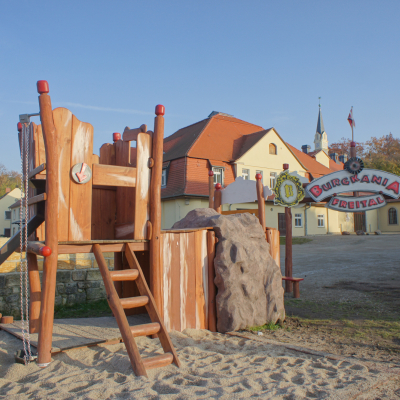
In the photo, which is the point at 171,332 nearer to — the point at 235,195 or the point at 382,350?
the point at 382,350

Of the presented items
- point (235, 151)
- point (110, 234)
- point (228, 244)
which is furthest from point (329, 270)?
point (235, 151)

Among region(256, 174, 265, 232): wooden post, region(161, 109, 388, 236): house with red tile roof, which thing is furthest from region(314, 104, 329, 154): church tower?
region(256, 174, 265, 232): wooden post

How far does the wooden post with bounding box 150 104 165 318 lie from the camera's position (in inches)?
200

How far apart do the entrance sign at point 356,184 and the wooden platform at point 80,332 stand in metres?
5.59

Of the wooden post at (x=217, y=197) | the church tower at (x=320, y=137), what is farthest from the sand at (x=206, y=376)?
the church tower at (x=320, y=137)

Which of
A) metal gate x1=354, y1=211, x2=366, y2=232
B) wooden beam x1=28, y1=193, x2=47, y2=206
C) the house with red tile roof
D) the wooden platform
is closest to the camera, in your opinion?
wooden beam x1=28, y1=193, x2=47, y2=206

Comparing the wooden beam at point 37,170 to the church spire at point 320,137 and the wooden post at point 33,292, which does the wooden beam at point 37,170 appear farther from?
the church spire at point 320,137

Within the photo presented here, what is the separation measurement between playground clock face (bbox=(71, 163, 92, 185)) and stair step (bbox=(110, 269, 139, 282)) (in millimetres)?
1095

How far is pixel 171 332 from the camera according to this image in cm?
527

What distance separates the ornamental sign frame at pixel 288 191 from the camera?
9.38 m

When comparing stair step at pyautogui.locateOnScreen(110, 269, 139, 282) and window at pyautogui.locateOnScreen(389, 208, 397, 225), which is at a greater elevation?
window at pyautogui.locateOnScreen(389, 208, 397, 225)

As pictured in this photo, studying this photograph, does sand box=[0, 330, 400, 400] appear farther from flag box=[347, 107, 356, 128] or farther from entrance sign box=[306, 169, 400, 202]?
flag box=[347, 107, 356, 128]

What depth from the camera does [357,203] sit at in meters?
9.55

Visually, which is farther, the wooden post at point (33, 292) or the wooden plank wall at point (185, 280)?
the wooden plank wall at point (185, 280)
